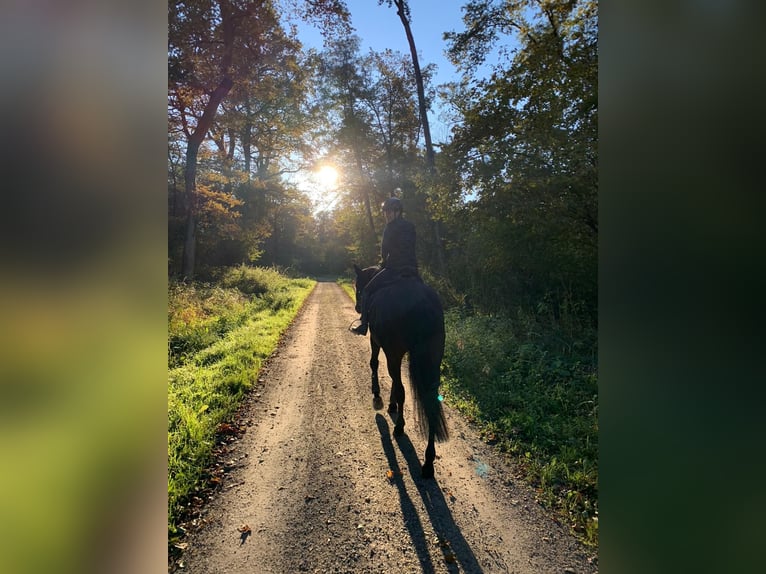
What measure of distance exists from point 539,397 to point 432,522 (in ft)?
8.70

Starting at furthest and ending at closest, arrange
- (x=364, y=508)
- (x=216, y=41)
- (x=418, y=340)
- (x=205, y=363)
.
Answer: (x=205, y=363), (x=216, y=41), (x=418, y=340), (x=364, y=508)

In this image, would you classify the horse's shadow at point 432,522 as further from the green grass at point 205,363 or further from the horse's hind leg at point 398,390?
the green grass at point 205,363

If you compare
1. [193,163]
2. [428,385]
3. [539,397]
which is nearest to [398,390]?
[428,385]

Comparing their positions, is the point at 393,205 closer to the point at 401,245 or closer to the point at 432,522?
the point at 401,245

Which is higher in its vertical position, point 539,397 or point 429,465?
point 539,397

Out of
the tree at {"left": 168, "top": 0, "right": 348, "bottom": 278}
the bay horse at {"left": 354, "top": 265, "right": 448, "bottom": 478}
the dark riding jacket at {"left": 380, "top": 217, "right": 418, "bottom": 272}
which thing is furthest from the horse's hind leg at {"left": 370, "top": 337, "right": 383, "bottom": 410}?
the tree at {"left": 168, "top": 0, "right": 348, "bottom": 278}

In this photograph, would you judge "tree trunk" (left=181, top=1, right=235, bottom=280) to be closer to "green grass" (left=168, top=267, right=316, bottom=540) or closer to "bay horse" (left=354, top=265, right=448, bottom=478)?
"green grass" (left=168, top=267, right=316, bottom=540)

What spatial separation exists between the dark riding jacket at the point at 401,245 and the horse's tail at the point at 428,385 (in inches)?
39.0

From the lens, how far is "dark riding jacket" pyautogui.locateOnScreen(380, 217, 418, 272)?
161 inches

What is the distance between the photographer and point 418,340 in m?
3.65

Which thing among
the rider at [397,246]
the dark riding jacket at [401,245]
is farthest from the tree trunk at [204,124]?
the dark riding jacket at [401,245]

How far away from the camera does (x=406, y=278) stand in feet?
13.1
